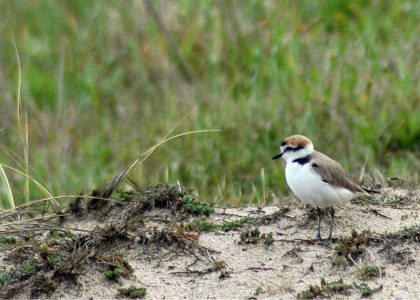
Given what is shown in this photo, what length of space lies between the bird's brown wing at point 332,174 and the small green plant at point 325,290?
0.84 metres

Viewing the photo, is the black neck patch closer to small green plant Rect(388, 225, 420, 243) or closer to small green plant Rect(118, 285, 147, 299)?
small green plant Rect(388, 225, 420, 243)

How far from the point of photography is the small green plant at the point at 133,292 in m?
4.09

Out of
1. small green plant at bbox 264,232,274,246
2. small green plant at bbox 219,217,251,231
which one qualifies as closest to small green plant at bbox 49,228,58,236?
small green plant at bbox 219,217,251,231

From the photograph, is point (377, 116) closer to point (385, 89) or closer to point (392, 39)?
point (385, 89)

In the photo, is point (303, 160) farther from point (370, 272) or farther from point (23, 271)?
point (23, 271)

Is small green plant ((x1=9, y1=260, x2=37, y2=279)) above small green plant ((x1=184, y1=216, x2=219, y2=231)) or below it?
above

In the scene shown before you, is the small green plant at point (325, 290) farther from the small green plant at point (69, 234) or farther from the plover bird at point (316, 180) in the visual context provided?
the small green plant at point (69, 234)

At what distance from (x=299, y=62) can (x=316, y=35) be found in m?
0.70

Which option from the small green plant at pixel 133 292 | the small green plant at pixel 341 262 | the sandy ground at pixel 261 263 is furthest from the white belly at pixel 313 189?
the small green plant at pixel 133 292

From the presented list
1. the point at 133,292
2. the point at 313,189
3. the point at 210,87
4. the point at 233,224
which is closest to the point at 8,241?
the point at 133,292

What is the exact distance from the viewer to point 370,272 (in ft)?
13.9

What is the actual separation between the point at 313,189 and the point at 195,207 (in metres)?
0.81

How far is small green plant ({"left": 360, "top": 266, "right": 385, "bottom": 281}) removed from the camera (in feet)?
13.9

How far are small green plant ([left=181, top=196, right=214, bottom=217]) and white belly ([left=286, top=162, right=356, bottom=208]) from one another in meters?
0.58
